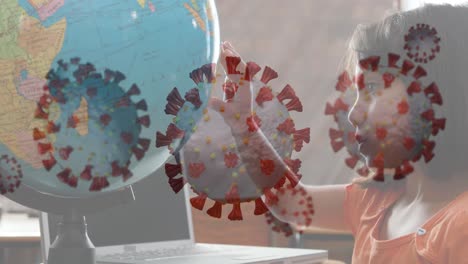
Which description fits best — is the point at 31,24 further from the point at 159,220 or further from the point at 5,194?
the point at 159,220

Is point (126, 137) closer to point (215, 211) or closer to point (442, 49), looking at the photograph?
point (215, 211)

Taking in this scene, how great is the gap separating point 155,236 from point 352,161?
1165 millimetres

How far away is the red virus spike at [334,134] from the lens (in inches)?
23.5

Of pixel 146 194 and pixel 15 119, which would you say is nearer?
pixel 15 119

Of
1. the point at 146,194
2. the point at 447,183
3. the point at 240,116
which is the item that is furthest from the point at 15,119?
the point at 146,194

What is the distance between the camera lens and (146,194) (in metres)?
1.65

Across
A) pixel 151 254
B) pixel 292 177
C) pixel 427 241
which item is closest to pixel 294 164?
pixel 292 177

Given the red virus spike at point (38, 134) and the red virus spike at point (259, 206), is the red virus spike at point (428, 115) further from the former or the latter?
the red virus spike at point (38, 134)

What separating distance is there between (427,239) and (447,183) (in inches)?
3.5
